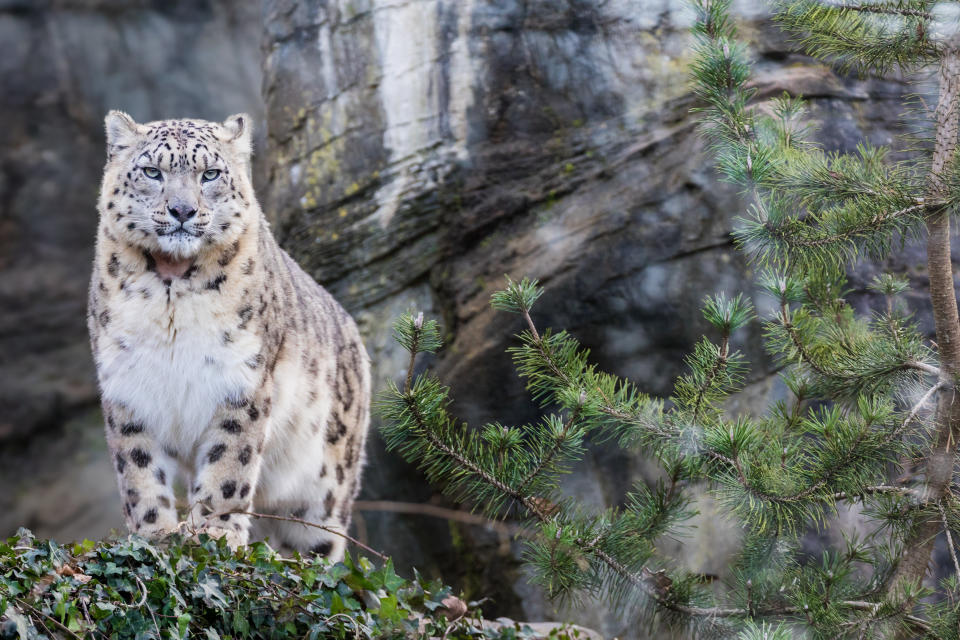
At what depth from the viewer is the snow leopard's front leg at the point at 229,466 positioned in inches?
161

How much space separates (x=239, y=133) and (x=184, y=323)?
904 mm

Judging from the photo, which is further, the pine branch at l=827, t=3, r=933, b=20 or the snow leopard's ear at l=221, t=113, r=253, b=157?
the snow leopard's ear at l=221, t=113, r=253, b=157

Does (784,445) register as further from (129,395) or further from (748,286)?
(129,395)

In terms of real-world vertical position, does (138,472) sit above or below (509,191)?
below

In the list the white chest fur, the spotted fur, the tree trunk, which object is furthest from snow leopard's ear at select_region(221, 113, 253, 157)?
the tree trunk

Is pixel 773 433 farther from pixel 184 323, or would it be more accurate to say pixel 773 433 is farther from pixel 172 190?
pixel 172 190

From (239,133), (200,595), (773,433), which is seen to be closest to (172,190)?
(239,133)

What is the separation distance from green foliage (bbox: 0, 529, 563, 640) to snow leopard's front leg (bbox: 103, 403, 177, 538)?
0.66m

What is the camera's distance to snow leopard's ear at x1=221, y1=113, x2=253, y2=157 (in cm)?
438

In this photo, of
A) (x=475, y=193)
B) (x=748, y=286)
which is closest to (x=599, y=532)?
(x=748, y=286)

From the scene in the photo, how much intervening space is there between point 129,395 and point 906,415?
2831 millimetres

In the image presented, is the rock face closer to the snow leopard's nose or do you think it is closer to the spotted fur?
the spotted fur

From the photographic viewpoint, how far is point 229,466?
4.12 meters

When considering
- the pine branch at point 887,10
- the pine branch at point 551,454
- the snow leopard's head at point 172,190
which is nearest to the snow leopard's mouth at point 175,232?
the snow leopard's head at point 172,190
